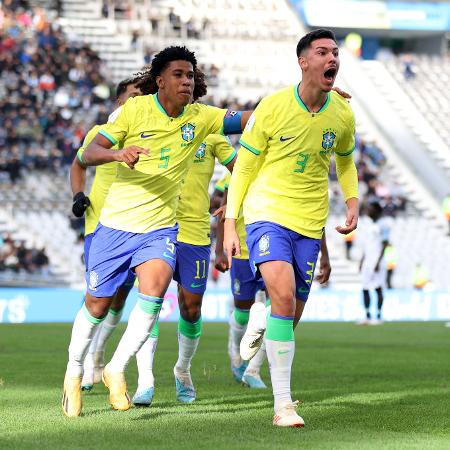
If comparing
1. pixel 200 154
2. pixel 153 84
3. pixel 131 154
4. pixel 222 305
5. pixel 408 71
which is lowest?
pixel 222 305

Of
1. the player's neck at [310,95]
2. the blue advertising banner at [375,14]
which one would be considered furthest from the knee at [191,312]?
the blue advertising banner at [375,14]

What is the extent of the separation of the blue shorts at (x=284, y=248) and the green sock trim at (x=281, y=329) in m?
0.38

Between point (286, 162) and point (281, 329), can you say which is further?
point (286, 162)

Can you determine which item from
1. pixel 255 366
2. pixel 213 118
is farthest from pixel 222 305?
pixel 213 118

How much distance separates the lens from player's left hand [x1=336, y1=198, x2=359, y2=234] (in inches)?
317

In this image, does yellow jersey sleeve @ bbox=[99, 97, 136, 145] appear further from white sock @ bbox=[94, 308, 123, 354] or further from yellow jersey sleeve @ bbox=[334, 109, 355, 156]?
white sock @ bbox=[94, 308, 123, 354]

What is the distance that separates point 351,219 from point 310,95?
86cm

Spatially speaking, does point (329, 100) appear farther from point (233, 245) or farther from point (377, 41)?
point (377, 41)

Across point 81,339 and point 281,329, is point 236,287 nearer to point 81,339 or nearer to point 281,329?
point 81,339

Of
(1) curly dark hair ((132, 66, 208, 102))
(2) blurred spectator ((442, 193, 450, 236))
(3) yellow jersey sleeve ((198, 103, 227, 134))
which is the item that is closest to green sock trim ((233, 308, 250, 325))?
(1) curly dark hair ((132, 66, 208, 102))

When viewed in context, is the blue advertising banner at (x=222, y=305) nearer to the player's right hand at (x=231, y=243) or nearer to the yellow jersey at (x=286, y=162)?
the yellow jersey at (x=286, y=162)

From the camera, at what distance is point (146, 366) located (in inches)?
350

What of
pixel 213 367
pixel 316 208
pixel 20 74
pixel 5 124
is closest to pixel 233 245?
pixel 316 208

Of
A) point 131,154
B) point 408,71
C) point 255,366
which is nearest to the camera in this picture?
point 131,154
